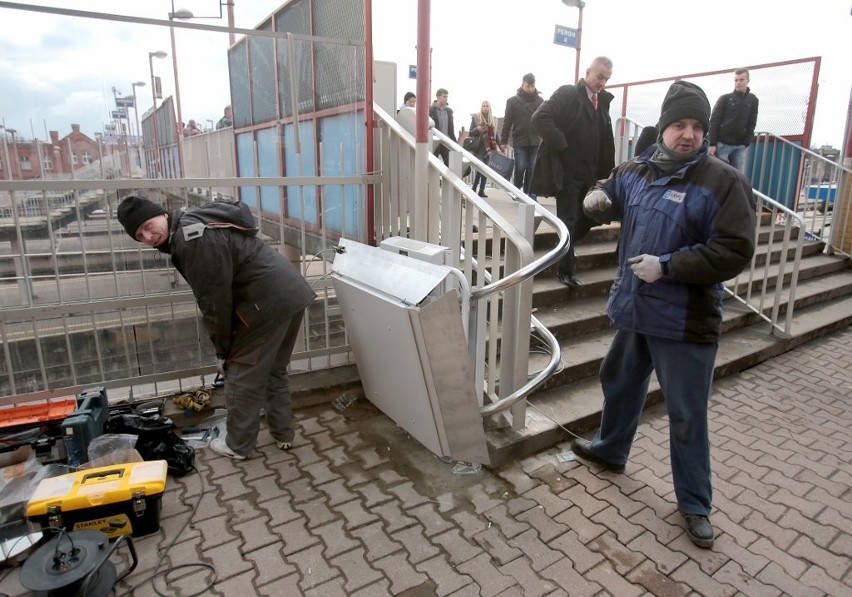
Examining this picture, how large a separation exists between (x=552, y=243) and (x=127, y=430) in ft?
11.9

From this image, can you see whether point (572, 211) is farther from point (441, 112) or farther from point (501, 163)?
point (441, 112)

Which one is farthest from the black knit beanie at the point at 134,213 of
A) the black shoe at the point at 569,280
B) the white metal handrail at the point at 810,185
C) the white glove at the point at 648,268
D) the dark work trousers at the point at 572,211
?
the white metal handrail at the point at 810,185

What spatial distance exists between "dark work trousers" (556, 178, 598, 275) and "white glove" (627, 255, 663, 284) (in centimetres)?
197

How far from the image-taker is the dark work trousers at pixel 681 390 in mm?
2434

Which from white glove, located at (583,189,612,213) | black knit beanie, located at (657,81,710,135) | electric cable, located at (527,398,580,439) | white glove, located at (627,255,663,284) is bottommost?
electric cable, located at (527,398,580,439)

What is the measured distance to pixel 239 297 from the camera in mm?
2941

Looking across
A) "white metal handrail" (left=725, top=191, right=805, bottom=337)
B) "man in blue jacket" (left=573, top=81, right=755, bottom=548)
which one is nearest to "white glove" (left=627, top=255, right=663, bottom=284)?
"man in blue jacket" (left=573, top=81, right=755, bottom=548)

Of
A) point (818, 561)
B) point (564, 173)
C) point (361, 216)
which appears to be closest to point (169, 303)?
point (361, 216)

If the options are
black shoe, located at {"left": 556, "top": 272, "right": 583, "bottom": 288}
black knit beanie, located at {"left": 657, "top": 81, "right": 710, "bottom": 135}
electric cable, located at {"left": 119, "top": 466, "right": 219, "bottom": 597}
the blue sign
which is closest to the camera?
electric cable, located at {"left": 119, "top": 466, "right": 219, "bottom": 597}

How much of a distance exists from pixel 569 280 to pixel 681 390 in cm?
215

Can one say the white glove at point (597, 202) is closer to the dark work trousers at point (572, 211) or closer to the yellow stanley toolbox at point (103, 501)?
the dark work trousers at point (572, 211)

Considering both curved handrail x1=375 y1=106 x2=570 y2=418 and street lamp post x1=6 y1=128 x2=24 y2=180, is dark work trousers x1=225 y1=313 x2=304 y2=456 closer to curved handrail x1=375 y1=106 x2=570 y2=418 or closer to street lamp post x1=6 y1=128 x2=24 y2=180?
→ curved handrail x1=375 y1=106 x2=570 y2=418

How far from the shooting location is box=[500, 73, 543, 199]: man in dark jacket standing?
6.38 metres

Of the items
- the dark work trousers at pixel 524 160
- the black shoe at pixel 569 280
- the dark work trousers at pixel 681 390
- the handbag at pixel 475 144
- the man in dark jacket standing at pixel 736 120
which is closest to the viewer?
the dark work trousers at pixel 681 390
